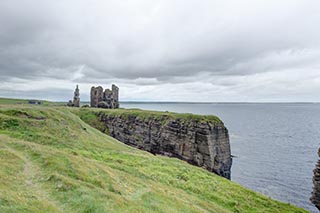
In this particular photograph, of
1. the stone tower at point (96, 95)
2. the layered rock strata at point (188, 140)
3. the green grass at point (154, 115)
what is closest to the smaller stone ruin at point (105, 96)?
the stone tower at point (96, 95)

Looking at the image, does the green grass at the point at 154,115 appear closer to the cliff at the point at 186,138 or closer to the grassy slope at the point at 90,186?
the cliff at the point at 186,138

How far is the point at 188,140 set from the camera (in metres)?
82.1

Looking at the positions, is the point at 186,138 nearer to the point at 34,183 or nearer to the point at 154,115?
the point at 154,115

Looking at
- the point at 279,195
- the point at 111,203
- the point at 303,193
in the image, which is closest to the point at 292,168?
the point at 303,193

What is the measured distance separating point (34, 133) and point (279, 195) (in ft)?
198

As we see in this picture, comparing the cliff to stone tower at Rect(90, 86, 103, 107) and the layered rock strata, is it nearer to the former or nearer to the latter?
the layered rock strata

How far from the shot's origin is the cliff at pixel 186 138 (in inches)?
3086

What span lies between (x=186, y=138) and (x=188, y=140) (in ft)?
3.78

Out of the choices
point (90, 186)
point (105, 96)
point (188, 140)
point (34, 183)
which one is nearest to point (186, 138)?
point (188, 140)

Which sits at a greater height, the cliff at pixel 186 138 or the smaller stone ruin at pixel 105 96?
the smaller stone ruin at pixel 105 96

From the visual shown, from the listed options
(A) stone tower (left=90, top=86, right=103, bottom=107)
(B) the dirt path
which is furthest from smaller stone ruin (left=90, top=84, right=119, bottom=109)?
(B) the dirt path

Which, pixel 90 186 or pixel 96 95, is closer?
pixel 90 186

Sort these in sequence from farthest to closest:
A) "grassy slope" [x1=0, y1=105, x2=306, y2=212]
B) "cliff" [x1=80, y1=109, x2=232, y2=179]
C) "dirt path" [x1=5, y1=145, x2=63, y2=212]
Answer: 1. "cliff" [x1=80, y1=109, x2=232, y2=179]
2. "grassy slope" [x1=0, y1=105, x2=306, y2=212]
3. "dirt path" [x1=5, y1=145, x2=63, y2=212]

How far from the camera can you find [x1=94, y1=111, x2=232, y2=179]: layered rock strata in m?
78.2
